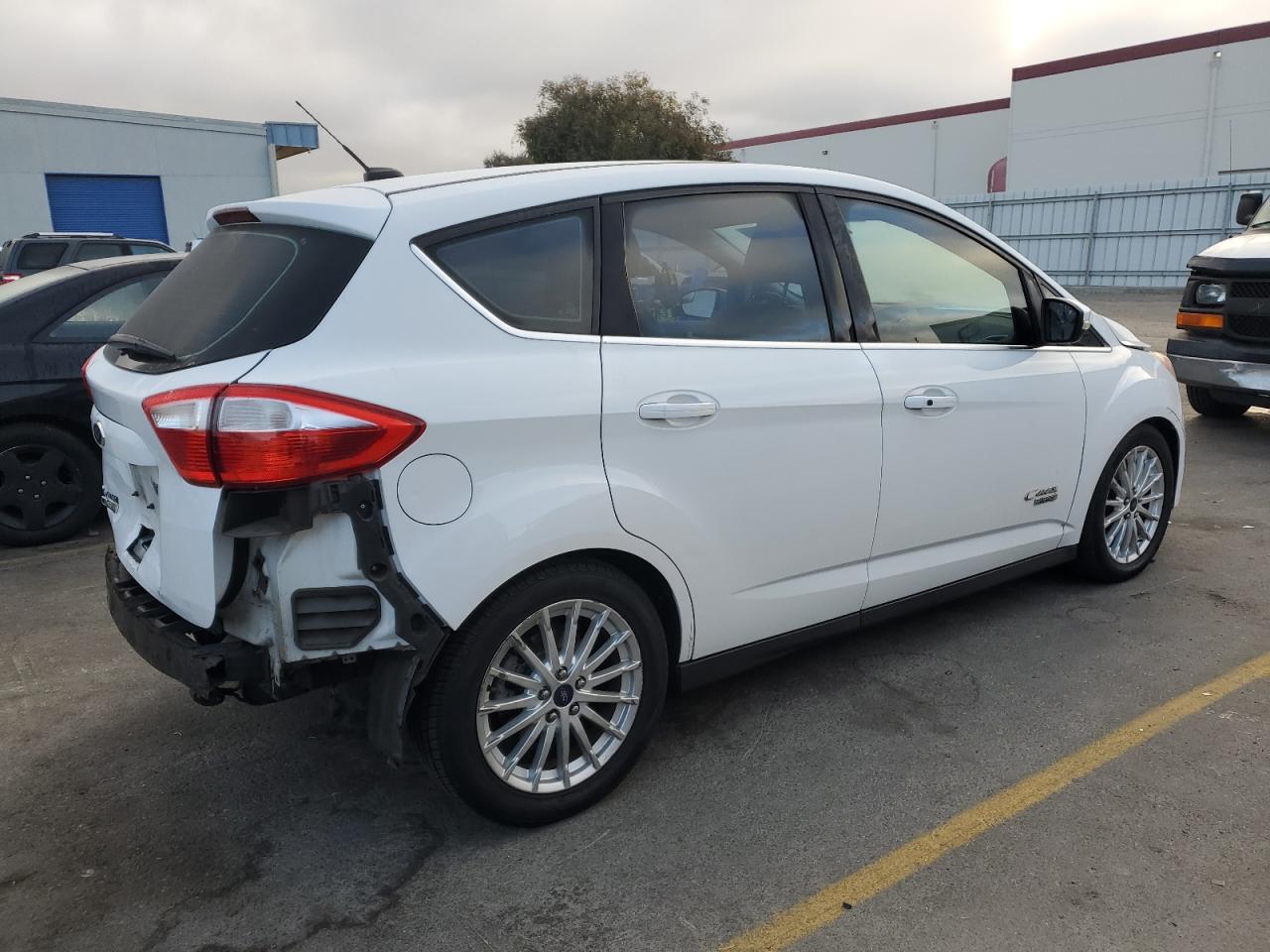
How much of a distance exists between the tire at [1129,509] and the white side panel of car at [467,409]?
8.76 feet

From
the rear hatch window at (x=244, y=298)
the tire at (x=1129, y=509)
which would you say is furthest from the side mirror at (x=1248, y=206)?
the rear hatch window at (x=244, y=298)

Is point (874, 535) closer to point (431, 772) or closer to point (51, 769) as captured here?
point (431, 772)

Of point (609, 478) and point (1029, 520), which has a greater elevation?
point (609, 478)

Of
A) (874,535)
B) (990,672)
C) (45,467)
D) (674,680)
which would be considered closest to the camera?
(674,680)

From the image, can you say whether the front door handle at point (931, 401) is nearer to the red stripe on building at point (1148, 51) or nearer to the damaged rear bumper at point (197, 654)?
the damaged rear bumper at point (197, 654)

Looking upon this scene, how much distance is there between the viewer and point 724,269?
3117 millimetres

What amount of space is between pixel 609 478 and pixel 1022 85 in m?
39.1

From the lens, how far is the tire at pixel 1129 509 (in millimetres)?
4328

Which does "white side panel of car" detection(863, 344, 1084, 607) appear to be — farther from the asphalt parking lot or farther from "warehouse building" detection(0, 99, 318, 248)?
"warehouse building" detection(0, 99, 318, 248)

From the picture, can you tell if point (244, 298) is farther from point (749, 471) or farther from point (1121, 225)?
point (1121, 225)

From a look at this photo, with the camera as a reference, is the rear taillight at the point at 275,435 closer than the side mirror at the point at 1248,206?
Yes

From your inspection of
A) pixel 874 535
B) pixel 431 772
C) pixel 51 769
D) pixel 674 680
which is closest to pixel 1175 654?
pixel 874 535

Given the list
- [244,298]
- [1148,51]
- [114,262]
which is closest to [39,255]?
[114,262]

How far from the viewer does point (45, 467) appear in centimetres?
559
